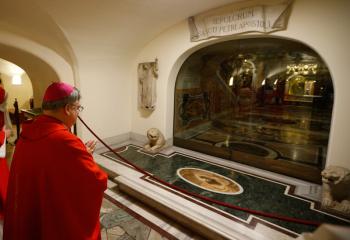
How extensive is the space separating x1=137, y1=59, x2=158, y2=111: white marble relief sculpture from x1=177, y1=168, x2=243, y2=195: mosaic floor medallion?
2.25 meters

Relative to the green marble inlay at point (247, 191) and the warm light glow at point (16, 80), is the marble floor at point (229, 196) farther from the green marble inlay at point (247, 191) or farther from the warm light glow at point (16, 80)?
the warm light glow at point (16, 80)

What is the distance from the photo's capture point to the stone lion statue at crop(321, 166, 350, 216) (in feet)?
9.78

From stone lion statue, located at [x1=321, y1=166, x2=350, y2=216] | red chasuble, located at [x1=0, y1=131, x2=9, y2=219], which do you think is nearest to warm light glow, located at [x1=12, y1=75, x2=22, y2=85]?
red chasuble, located at [x1=0, y1=131, x2=9, y2=219]

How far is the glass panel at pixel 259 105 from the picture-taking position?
13.3ft

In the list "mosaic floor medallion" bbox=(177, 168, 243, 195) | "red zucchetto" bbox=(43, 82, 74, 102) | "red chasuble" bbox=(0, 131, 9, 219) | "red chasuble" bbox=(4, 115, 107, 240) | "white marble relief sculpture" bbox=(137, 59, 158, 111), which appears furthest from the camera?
"white marble relief sculpture" bbox=(137, 59, 158, 111)

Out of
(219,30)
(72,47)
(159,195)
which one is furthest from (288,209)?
(72,47)

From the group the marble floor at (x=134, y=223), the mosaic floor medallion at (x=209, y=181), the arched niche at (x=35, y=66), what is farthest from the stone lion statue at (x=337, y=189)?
the arched niche at (x=35, y=66)

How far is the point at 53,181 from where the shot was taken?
1.54 m

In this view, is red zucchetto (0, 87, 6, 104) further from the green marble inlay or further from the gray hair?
the green marble inlay

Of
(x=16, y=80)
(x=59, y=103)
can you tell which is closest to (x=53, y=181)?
(x=59, y=103)

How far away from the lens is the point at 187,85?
19.4 feet

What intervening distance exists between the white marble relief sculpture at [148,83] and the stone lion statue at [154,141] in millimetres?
781

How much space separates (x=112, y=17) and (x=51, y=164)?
351 centimetres

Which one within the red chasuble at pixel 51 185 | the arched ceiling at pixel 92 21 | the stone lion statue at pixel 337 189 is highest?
the arched ceiling at pixel 92 21
